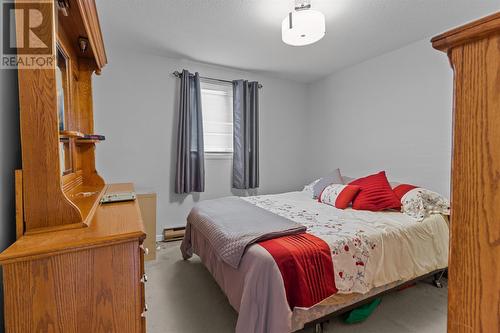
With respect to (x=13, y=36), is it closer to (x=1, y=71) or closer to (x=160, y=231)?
(x=1, y=71)

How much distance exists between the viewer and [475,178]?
41 centimetres

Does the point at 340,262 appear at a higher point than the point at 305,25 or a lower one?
lower

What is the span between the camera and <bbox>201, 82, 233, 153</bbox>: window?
353 cm

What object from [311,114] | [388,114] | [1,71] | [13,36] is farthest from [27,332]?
[311,114]

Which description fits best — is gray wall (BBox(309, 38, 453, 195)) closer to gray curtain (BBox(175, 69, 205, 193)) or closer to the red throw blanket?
the red throw blanket

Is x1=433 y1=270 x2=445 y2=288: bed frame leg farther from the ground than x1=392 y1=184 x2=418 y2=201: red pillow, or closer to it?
closer to it

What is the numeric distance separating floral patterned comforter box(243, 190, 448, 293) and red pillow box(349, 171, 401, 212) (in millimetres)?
102

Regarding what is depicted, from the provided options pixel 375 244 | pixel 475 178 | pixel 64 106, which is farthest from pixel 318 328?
pixel 64 106

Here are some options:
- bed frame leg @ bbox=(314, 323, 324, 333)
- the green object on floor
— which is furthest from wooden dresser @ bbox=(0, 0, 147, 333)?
the green object on floor

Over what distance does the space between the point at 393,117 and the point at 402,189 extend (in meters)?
0.93

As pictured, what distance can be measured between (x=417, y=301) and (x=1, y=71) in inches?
114

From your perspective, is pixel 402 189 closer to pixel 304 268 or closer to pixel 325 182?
pixel 325 182

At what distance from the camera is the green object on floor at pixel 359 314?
5.65ft

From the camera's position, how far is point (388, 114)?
9.79ft
